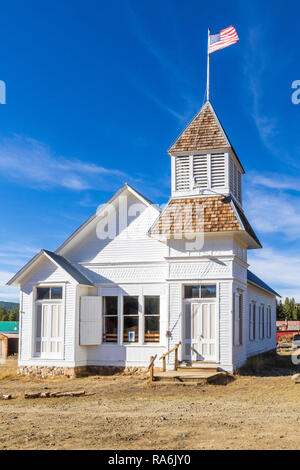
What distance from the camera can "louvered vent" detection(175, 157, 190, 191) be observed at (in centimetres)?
2162

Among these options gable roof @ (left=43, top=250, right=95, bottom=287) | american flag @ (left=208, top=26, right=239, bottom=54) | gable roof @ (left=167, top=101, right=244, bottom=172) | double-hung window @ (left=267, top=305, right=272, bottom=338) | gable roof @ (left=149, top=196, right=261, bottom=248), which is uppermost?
american flag @ (left=208, top=26, right=239, bottom=54)

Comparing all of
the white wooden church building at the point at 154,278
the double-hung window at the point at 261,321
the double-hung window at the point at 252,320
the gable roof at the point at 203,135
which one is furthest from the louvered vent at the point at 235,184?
the double-hung window at the point at 261,321

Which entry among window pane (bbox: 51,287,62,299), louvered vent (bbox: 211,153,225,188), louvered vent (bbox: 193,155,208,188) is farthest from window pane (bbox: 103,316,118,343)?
louvered vent (bbox: 211,153,225,188)

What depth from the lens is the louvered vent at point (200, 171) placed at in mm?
21453

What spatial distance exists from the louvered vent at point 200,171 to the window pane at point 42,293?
6.95 meters

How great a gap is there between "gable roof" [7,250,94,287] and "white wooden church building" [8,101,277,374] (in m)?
0.05

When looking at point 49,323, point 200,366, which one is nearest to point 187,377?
point 200,366

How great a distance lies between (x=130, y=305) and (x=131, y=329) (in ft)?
2.94

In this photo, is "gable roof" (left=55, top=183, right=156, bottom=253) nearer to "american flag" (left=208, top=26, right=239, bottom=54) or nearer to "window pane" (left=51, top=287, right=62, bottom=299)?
"window pane" (left=51, top=287, right=62, bottom=299)

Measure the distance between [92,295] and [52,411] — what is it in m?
9.16

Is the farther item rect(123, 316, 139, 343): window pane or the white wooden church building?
rect(123, 316, 139, 343): window pane

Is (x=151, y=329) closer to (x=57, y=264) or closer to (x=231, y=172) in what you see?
(x=57, y=264)

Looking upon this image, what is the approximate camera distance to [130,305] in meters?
21.8
